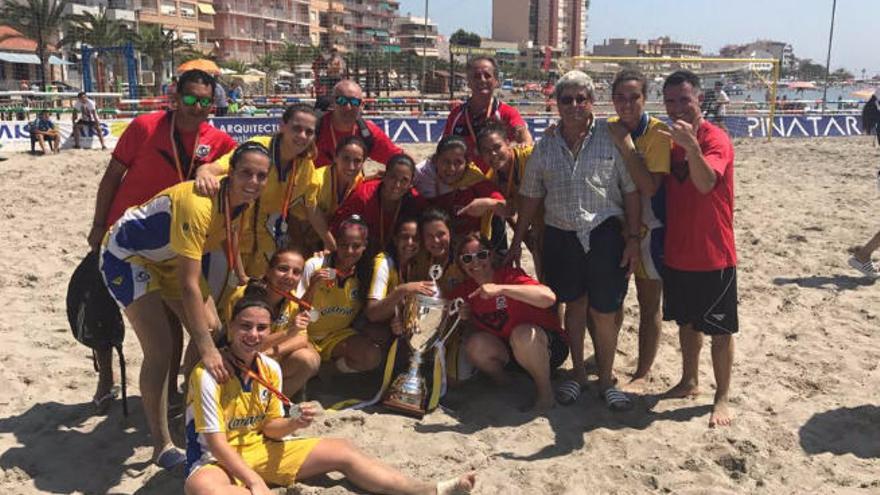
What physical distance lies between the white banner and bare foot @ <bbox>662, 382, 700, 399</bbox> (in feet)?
41.2

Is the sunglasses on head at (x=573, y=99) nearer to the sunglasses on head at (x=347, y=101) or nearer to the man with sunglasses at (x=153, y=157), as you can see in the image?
the sunglasses on head at (x=347, y=101)

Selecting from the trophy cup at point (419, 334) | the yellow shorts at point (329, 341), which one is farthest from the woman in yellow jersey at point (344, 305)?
the trophy cup at point (419, 334)

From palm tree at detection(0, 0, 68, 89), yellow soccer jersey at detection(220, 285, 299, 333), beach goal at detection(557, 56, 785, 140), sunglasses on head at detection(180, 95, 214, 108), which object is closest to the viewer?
sunglasses on head at detection(180, 95, 214, 108)

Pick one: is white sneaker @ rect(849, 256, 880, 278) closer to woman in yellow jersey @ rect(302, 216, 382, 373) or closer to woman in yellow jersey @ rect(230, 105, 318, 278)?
woman in yellow jersey @ rect(302, 216, 382, 373)

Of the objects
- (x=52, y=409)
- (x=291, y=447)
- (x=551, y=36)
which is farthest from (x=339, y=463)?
(x=551, y=36)

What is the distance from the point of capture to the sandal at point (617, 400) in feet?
12.3

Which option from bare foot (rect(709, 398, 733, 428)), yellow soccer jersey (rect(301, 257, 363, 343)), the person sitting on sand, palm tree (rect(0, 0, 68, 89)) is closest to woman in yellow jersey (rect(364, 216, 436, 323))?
yellow soccer jersey (rect(301, 257, 363, 343))

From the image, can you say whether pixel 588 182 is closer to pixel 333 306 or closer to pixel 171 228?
pixel 333 306

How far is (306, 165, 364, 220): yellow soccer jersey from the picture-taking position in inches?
145

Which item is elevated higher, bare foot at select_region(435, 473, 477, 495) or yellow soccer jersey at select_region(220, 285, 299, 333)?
yellow soccer jersey at select_region(220, 285, 299, 333)

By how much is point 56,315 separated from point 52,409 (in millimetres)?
1633

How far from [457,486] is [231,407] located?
1003 mm

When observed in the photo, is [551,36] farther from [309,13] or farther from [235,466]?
[235,466]

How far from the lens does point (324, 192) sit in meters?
3.90
